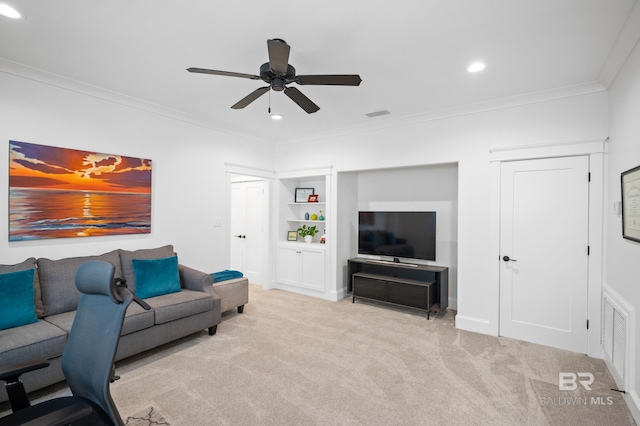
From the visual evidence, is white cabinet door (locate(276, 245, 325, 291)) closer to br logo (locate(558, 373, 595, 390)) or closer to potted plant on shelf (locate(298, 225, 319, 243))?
potted plant on shelf (locate(298, 225, 319, 243))

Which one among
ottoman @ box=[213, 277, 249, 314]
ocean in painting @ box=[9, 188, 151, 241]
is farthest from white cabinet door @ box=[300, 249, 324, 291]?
ocean in painting @ box=[9, 188, 151, 241]

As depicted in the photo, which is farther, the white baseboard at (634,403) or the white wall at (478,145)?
the white wall at (478,145)

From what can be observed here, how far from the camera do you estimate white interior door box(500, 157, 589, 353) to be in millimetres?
3254

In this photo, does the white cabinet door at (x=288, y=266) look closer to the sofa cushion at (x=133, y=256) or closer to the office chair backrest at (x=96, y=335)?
the sofa cushion at (x=133, y=256)

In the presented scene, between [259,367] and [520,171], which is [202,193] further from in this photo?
[520,171]

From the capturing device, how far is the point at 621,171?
2.69 metres

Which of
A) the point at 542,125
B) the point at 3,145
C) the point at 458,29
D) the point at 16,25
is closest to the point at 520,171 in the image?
the point at 542,125

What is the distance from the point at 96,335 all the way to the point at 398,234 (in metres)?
3.96

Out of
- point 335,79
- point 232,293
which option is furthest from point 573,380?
point 232,293

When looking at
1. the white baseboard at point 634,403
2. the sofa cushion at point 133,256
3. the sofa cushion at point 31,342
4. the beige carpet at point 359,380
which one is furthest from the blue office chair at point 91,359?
the white baseboard at point 634,403

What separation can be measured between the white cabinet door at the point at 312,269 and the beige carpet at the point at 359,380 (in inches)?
51.4

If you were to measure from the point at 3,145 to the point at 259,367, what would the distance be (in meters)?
3.10

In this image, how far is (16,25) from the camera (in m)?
2.33

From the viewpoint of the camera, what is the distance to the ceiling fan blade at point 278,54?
194 centimetres
